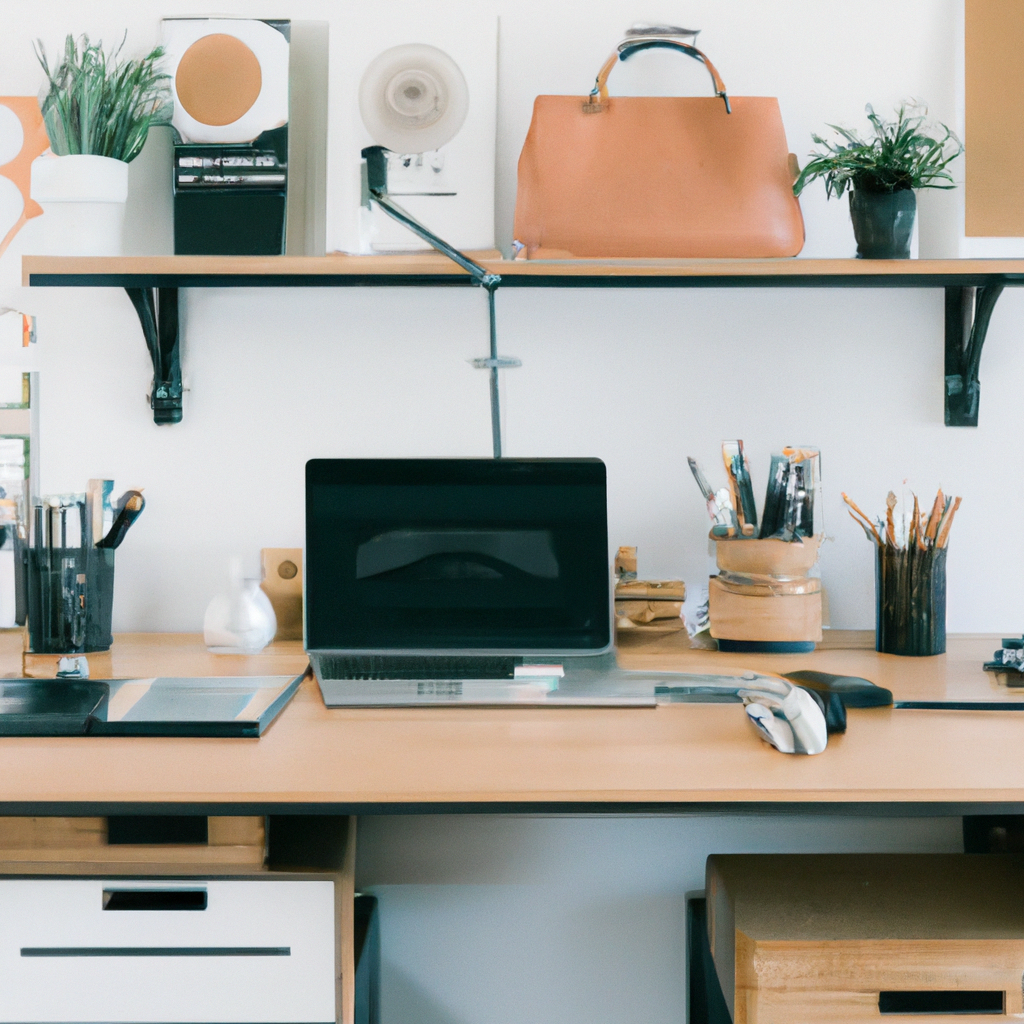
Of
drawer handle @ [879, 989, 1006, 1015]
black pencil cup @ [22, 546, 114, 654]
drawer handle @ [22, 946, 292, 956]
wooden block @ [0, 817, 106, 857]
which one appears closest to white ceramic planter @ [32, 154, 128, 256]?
black pencil cup @ [22, 546, 114, 654]

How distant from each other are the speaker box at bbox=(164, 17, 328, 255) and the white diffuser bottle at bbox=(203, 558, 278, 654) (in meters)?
0.51

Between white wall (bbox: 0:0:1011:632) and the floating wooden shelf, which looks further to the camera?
white wall (bbox: 0:0:1011:632)

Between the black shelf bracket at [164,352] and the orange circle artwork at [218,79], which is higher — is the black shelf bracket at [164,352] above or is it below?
below

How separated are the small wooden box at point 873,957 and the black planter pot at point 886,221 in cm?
85

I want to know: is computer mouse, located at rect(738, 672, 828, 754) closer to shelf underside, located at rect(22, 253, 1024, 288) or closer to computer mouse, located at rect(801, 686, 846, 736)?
computer mouse, located at rect(801, 686, 846, 736)

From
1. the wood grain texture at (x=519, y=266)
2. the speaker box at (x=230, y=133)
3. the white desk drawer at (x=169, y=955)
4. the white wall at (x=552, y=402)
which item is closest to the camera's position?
the white desk drawer at (x=169, y=955)

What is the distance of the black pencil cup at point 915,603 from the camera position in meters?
1.33

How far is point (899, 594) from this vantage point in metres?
1.34

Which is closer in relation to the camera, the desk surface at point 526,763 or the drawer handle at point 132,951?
the desk surface at point 526,763

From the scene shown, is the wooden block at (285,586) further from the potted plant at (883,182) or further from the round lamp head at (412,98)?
the potted plant at (883,182)

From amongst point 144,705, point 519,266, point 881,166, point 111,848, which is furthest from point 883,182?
point 111,848

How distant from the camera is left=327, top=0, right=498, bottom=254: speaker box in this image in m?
1.42

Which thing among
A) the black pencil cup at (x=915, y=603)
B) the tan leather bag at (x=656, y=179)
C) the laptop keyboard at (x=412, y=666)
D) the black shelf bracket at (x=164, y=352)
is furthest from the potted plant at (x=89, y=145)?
the black pencil cup at (x=915, y=603)

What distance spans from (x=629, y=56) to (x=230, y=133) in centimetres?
62
